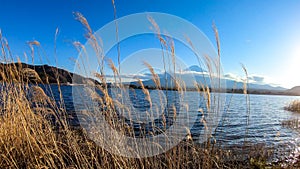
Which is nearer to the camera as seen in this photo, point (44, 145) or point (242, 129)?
point (44, 145)

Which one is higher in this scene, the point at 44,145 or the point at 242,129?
the point at 44,145

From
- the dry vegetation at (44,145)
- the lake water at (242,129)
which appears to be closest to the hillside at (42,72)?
the dry vegetation at (44,145)

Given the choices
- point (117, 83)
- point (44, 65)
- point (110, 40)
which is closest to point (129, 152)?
point (117, 83)

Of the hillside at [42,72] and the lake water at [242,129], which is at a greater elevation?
the hillside at [42,72]

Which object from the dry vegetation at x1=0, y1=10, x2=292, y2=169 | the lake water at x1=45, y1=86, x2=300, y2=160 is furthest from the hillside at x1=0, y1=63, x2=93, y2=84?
the lake water at x1=45, y1=86, x2=300, y2=160

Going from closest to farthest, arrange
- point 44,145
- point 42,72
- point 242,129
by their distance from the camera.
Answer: point 44,145 → point 42,72 → point 242,129

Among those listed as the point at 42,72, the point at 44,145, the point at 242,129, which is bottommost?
the point at 242,129

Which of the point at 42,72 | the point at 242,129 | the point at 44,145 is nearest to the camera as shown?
the point at 44,145

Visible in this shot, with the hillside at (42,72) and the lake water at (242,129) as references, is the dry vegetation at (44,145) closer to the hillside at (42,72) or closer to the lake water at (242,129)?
the hillside at (42,72)

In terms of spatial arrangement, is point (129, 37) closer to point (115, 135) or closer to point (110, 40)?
point (110, 40)

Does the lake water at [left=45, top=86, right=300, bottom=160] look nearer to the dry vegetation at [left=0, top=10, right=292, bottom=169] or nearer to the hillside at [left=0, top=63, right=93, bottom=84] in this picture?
the hillside at [left=0, top=63, right=93, bottom=84]

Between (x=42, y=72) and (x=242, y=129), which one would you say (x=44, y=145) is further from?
(x=242, y=129)

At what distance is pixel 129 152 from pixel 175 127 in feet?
2.34

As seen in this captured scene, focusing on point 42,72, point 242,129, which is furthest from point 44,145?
point 242,129
